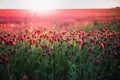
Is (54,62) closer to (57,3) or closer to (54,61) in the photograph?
(54,61)

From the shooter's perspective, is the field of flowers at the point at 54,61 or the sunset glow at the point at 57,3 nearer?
the field of flowers at the point at 54,61

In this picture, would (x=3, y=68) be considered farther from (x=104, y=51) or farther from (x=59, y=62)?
(x=104, y=51)

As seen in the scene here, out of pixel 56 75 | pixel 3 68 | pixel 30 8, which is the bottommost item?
pixel 56 75

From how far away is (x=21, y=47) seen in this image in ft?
6.52

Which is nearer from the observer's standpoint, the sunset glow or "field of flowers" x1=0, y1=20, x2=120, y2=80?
"field of flowers" x1=0, y1=20, x2=120, y2=80

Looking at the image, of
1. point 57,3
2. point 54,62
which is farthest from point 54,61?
point 57,3

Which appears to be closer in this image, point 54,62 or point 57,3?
point 54,62

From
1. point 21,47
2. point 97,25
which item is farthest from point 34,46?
point 97,25

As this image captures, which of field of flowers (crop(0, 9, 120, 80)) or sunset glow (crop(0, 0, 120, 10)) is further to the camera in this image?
sunset glow (crop(0, 0, 120, 10))

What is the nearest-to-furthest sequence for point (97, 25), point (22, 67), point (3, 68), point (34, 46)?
point (3, 68)
point (22, 67)
point (34, 46)
point (97, 25)

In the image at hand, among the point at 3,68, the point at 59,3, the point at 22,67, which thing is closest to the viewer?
the point at 3,68

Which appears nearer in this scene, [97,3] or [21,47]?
[21,47]

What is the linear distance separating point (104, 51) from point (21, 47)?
75cm

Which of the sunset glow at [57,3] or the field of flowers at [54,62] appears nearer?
the field of flowers at [54,62]
